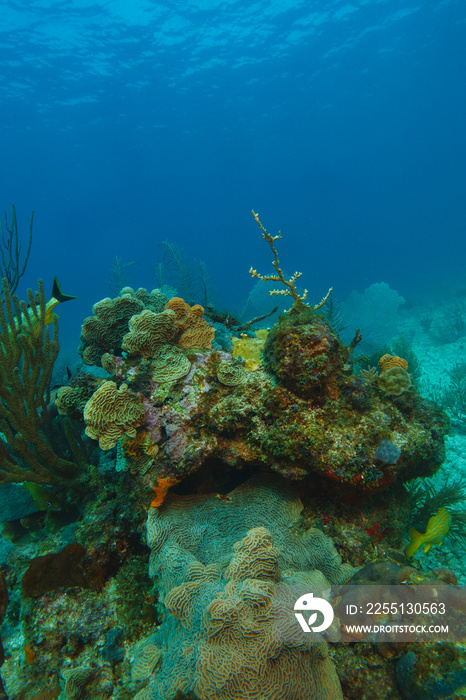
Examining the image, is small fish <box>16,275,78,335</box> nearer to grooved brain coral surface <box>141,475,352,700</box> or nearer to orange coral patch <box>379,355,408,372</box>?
grooved brain coral surface <box>141,475,352,700</box>

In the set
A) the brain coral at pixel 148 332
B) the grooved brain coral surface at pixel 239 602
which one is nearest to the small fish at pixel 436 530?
the grooved brain coral surface at pixel 239 602

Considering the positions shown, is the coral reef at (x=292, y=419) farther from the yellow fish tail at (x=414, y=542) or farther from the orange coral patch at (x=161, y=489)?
the yellow fish tail at (x=414, y=542)

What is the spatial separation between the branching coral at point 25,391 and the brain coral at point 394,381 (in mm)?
3579

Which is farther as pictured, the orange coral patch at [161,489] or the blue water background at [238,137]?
the blue water background at [238,137]

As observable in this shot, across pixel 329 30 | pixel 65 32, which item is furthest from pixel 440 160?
pixel 65 32

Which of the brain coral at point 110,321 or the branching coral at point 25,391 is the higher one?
the brain coral at point 110,321

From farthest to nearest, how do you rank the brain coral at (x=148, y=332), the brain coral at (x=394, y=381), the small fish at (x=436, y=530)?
the brain coral at (x=148, y=332) → the brain coral at (x=394, y=381) → the small fish at (x=436, y=530)

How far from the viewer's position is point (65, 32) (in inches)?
1238

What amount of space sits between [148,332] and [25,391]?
4.82 feet

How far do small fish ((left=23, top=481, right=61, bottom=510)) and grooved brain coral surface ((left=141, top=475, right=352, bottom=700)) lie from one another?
1571 millimetres

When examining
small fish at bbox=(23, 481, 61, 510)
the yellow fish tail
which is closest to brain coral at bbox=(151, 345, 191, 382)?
small fish at bbox=(23, 481, 61, 510)

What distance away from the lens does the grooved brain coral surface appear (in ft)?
6.06

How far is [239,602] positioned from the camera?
1.93 metres

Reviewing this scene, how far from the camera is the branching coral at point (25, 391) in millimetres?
3266
